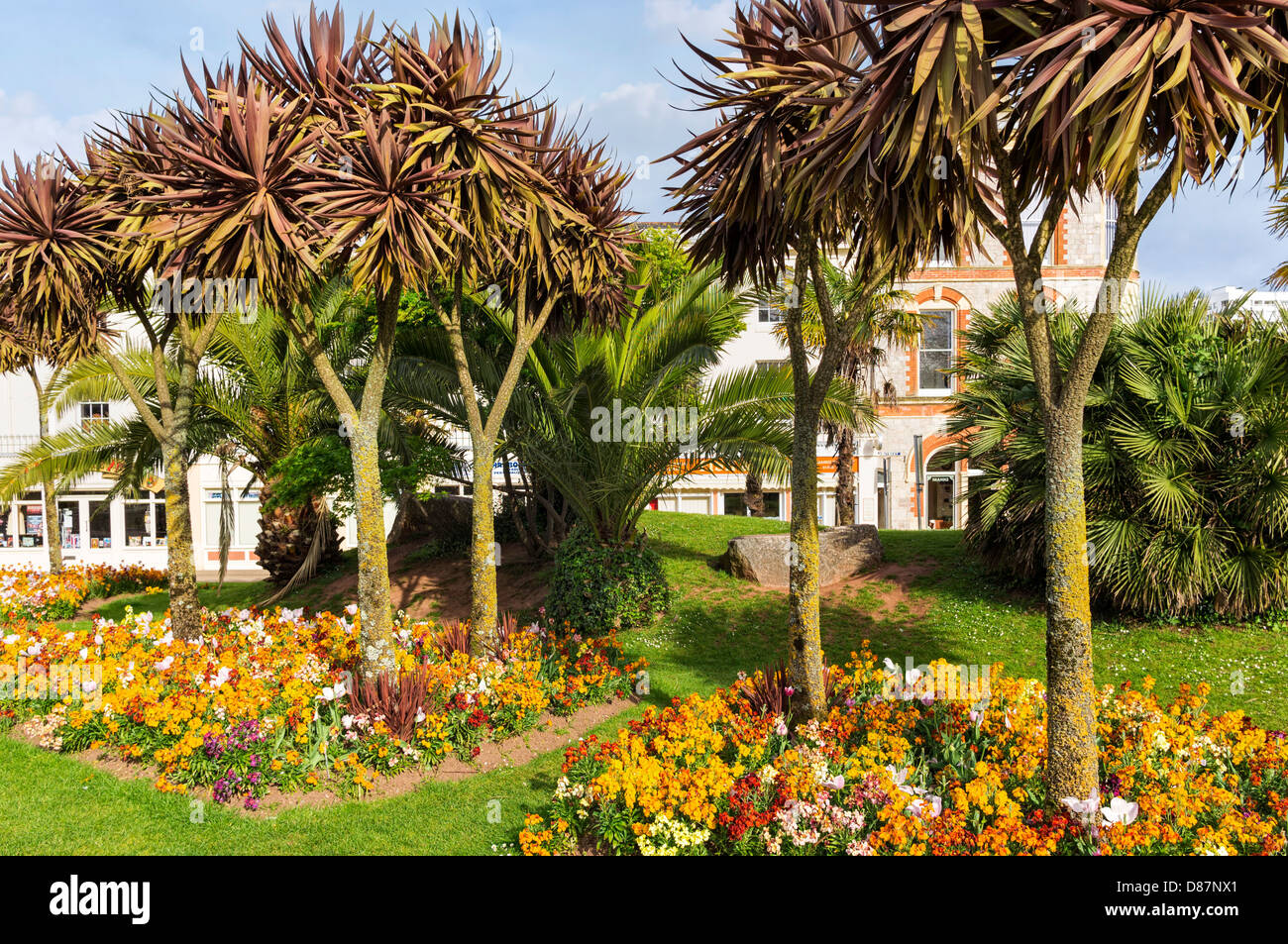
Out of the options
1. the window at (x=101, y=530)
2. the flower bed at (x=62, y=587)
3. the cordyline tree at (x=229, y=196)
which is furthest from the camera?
the window at (x=101, y=530)

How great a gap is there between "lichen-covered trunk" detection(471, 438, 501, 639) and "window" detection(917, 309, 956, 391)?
64.4 ft

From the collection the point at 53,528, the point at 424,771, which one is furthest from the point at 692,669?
the point at 53,528

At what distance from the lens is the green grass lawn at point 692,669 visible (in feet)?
17.5

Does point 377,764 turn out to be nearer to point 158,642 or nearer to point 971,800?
point 158,642

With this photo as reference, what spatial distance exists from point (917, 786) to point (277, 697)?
532cm

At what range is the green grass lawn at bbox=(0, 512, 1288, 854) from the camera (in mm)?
5324

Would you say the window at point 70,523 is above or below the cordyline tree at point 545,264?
below

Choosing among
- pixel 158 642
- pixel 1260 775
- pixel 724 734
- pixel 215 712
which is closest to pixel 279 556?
pixel 158 642

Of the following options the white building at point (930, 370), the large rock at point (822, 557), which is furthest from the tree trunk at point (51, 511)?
the white building at point (930, 370)

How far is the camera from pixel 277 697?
711cm

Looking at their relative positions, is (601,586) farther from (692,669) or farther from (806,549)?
(806,549)

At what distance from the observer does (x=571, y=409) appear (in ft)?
34.9
